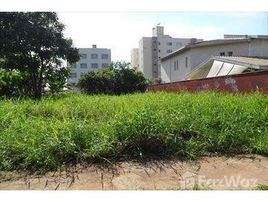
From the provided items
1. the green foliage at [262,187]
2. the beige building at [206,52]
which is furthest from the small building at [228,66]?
the green foliage at [262,187]

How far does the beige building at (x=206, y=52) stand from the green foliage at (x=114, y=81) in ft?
3.26

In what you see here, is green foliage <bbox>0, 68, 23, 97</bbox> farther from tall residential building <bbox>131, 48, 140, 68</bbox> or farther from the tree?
tall residential building <bbox>131, 48, 140, 68</bbox>

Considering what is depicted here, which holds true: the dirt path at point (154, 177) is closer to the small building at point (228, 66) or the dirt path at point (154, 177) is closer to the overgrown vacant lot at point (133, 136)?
the overgrown vacant lot at point (133, 136)

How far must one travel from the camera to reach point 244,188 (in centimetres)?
318

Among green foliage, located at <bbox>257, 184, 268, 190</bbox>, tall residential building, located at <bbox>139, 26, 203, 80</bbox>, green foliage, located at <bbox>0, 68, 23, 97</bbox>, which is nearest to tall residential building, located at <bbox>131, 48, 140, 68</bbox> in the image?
tall residential building, located at <bbox>139, 26, 203, 80</bbox>

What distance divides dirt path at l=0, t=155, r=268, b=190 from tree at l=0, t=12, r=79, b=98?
503 cm

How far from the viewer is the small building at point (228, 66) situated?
8.52 meters

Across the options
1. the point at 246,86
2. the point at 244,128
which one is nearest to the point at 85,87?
the point at 246,86

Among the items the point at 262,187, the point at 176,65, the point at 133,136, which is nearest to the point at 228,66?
the point at 176,65

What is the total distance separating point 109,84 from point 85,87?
0.72 meters

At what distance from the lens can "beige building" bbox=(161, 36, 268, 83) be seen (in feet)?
24.9

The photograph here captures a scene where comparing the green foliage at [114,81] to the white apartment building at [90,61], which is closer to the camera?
the white apartment building at [90,61]

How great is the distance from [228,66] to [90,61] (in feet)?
12.4

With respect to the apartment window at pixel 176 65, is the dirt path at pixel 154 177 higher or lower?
lower
